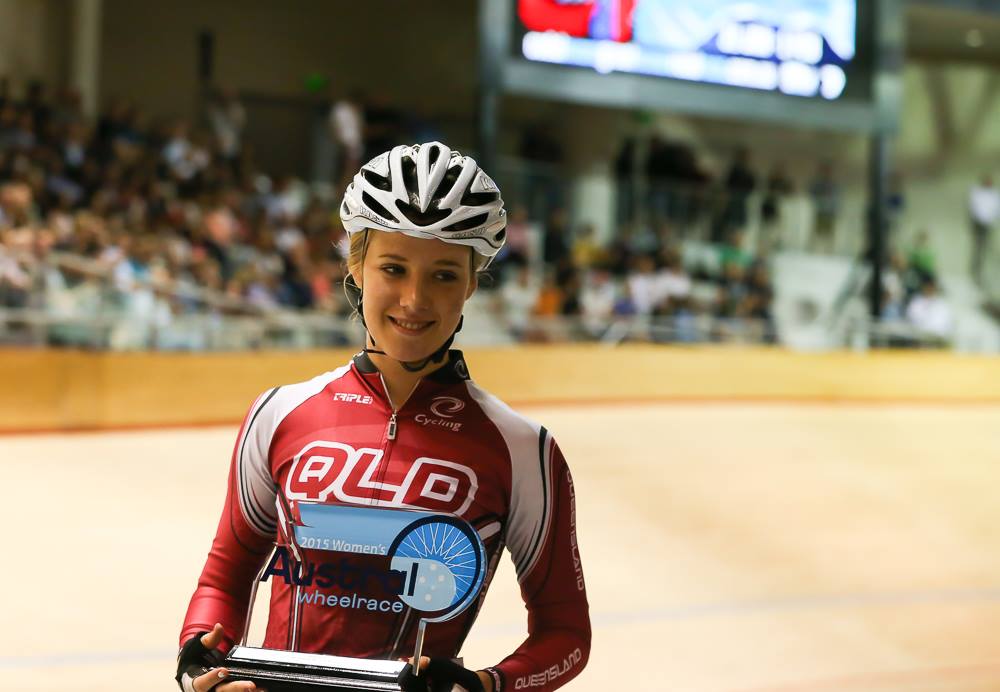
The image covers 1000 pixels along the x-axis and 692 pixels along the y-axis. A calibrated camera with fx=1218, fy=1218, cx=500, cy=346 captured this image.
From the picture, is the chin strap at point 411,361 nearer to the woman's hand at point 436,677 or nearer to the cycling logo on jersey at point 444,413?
the cycling logo on jersey at point 444,413

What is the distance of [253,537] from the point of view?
1.74 meters

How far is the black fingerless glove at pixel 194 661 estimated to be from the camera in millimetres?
1519

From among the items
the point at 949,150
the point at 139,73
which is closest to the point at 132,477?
the point at 139,73

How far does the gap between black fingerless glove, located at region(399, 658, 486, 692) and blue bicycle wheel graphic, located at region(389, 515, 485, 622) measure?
86 millimetres

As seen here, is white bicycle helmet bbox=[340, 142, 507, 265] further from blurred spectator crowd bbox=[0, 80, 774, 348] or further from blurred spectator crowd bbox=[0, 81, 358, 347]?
blurred spectator crowd bbox=[0, 80, 774, 348]

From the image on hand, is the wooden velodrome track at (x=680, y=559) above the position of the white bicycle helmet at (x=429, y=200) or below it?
below

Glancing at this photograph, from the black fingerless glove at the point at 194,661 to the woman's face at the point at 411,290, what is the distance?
45cm

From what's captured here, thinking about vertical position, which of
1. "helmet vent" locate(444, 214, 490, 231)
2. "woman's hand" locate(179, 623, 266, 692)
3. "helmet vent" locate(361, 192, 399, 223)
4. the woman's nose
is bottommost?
"woman's hand" locate(179, 623, 266, 692)

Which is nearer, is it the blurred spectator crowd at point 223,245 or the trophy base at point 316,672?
the trophy base at point 316,672

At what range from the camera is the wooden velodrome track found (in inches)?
170

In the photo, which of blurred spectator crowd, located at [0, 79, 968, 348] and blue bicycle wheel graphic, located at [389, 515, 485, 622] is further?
blurred spectator crowd, located at [0, 79, 968, 348]

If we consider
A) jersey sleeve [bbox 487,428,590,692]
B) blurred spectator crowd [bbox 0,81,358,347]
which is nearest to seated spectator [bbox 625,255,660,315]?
blurred spectator crowd [bbox 0,81,358,347]

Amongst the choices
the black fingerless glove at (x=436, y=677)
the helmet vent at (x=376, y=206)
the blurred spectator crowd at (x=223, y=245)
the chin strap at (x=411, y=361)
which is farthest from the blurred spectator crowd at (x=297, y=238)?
the black fingerless glove at (x=436, y=677)

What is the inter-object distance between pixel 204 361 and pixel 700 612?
4.23m
